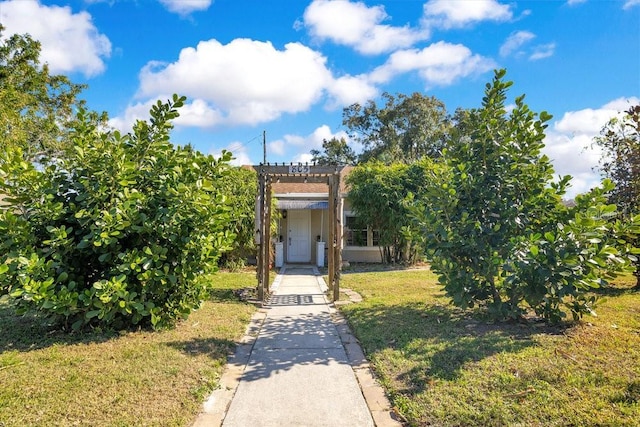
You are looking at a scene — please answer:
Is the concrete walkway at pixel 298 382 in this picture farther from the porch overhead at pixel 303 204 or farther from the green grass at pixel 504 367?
the porch overhead at pixel 303 204

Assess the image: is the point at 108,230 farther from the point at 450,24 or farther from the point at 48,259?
the point at 450,24

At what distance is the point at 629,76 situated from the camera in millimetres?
7656

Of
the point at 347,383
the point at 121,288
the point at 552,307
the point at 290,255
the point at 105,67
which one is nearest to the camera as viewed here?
the point at 347,383

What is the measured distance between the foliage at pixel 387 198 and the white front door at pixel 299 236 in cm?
300

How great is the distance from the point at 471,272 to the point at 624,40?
19.5 feet

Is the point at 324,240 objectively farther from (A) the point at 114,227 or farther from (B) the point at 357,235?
(A) the point at 114,227

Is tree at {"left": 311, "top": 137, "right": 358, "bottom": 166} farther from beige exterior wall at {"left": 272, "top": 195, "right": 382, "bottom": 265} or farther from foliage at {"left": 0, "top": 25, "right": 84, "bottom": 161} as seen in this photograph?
foliage at {"left": 0, "top": 25, "right": 84, "bottom": 161}

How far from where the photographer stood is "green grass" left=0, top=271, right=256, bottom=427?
330cm

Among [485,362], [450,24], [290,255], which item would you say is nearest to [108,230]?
[485,362]

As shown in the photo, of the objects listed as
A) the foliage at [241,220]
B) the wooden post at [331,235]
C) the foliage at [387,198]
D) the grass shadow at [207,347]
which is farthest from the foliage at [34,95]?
the grass shadow at [207,347]

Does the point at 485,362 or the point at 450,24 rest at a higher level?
the point at 450,24

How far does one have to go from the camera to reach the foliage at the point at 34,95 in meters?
16.6

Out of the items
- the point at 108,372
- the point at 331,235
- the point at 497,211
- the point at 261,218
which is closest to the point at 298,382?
the point at 108,372

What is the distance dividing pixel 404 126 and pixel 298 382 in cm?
3139
